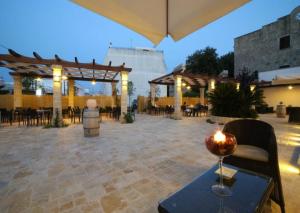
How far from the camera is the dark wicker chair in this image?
1747mm

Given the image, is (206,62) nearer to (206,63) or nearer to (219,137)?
(206,63)

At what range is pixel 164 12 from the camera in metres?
2.04

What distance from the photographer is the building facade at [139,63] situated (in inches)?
826

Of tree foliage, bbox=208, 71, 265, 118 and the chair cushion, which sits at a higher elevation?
tree foliage, bbox=208, 71, 265, 118

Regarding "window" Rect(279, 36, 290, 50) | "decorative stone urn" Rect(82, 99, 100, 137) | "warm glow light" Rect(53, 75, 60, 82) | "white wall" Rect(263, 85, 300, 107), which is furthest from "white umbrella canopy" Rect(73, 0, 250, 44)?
"window" Rect(279, 36, 290, 50)

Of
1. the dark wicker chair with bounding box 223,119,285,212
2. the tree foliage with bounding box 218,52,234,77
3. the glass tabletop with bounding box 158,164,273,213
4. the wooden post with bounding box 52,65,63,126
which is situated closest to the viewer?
the glass tabletop with bounding box 158,164,273,213

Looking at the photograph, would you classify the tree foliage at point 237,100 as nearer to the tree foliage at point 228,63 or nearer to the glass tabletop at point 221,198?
the glass tabletop at point 221,198

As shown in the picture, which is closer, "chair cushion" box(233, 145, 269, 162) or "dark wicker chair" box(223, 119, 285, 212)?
"dark wicker chair" box(223, 119, 285, 212)

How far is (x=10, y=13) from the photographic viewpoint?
189 feet

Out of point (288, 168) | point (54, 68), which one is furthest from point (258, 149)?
point (54, 68)

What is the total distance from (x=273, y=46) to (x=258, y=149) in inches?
738

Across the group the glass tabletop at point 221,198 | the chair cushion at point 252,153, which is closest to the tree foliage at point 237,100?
the chair cushion at point 252,153

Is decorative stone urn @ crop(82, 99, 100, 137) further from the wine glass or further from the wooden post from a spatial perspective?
the wine glass

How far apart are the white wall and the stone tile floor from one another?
12198mm
